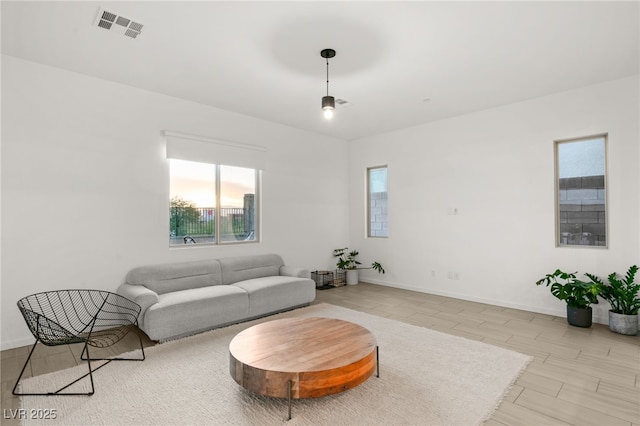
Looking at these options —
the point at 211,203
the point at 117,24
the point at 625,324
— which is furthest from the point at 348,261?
the point at 117,24

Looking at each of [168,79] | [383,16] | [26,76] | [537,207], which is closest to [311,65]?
[383,16]

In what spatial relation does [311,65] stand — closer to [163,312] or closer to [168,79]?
[168,79]

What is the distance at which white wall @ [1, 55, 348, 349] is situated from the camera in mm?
3479

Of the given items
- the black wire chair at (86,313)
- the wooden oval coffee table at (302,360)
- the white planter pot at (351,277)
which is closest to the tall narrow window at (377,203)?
the white planter pot at (351,277)

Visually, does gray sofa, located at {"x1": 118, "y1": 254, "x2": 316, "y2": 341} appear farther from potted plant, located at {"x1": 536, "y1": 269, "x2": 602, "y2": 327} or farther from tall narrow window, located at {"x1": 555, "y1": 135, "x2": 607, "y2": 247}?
tall narrow window, located at {"x1": 555, "y1": 135, "x2": 607, "y2": 247}

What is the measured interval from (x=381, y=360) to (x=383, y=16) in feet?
10.00

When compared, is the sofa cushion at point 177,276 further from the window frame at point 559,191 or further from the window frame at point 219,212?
the window frame at point 559,191

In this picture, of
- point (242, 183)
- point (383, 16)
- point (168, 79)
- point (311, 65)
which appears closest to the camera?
point (383, 16)

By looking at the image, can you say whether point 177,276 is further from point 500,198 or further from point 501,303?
point 500,198

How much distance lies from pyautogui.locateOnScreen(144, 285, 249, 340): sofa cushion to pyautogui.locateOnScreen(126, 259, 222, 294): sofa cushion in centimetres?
20

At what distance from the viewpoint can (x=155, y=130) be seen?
4492 millimetres

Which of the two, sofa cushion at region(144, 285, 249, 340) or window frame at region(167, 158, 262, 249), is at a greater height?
window frame at region(167, 158, 262, 249)

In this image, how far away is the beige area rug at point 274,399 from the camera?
220 centimetres

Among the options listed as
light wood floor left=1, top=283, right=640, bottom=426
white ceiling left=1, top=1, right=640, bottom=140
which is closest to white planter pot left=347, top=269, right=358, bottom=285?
light wood floor left=1, top=283, right=640, bottom=426
